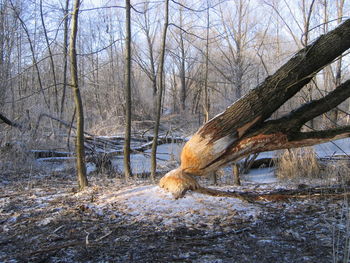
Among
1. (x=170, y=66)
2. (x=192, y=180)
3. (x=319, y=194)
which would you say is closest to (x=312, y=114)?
(x=319, y=194)

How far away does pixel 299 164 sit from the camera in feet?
23.8

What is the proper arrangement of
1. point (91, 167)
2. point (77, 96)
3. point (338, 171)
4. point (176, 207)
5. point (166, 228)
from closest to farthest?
point (166, 228) → point (176, 207) → point (77, 96) → point (338, 171) → point (91, 167)

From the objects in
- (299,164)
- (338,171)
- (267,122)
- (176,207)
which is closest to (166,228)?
(176,207)

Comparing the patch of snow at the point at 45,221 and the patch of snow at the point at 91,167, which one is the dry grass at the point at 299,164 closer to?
the patch of snow at the point at 91,167

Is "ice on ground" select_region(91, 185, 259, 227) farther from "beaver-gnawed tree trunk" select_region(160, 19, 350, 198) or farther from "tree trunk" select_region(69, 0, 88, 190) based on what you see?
"tree trunk" select_region(69, 0, 88, 190)

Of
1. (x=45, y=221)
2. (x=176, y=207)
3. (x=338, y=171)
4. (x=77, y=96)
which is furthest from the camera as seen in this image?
(x=338, y=171)

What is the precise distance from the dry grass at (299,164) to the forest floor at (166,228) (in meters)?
3.14

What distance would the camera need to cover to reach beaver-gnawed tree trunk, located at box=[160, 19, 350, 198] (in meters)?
3.44

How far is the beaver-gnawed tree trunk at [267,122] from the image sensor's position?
344cm

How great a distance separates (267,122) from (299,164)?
3.91m

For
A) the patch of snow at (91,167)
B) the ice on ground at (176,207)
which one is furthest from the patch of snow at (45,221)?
the patch of snow at (91,167)

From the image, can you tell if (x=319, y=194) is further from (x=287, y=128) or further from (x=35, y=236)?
(x=35, y=236)

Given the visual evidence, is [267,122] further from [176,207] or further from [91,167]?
[91,167]

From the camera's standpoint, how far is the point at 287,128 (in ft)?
12.7
